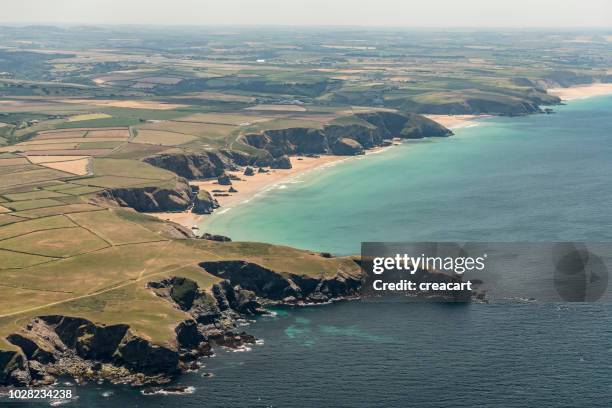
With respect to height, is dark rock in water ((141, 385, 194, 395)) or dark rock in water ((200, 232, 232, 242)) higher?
dark rock in water ((200, 232, 232, 242))

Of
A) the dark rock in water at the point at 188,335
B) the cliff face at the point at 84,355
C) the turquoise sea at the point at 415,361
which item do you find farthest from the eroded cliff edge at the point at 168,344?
the turquoise sea at the point at 415,361

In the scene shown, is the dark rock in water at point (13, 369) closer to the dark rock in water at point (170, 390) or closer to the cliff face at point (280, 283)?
the dark rock in water at point (170, 390)

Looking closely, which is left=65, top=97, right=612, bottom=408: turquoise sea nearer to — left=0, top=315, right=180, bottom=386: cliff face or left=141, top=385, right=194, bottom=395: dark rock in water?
left=141, top=385, right=194, bottom=395: dark rock in water

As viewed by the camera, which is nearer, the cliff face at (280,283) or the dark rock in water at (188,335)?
the dark rock in water at (188,335)

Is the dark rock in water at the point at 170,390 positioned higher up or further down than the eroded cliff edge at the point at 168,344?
further down

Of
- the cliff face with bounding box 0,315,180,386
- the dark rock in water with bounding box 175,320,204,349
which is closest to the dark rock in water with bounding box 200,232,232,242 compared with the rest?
the dark rock in water with bounding box 175,320,204,349

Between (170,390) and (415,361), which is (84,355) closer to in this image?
(170,390)

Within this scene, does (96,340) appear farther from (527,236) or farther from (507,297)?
(527,236)

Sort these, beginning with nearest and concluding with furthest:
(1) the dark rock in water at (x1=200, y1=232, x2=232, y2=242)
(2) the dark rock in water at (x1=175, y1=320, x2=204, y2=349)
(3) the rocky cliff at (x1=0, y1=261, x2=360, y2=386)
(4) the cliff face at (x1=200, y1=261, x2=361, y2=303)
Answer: (3) the rocky cliff at (x1=0, y1=261, x2=360, y2=386) → (2) the dark rock in water at (x1=175, y1=320, x2=204, y2=349) → (4) the cliff face at (x1=200, y1=261, x2=361, y2=303) → (1) the dark rock in water at (x1=200, y1=232, x2=232, y2=242)

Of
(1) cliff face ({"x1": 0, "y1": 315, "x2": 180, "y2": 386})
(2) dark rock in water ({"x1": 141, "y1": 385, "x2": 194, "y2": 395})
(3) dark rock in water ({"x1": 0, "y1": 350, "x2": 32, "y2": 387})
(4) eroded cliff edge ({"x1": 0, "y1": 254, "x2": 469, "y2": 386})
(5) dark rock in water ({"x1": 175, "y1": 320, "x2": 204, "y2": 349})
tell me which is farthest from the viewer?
(5) dark rock in water ({"x1": 175, "y1": 320, "x2": 204, "y2": 349})

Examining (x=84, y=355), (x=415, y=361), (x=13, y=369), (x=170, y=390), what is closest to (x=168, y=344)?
(x=170, y=390)

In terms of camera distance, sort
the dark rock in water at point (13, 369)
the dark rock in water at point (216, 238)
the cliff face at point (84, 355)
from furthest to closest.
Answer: the dark rock in water at point (216, 238), the cliff face at point (84, 355), the dark rock in water at point (13, 369)

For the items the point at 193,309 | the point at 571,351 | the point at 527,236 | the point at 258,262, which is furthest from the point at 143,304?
the point at 527,236
